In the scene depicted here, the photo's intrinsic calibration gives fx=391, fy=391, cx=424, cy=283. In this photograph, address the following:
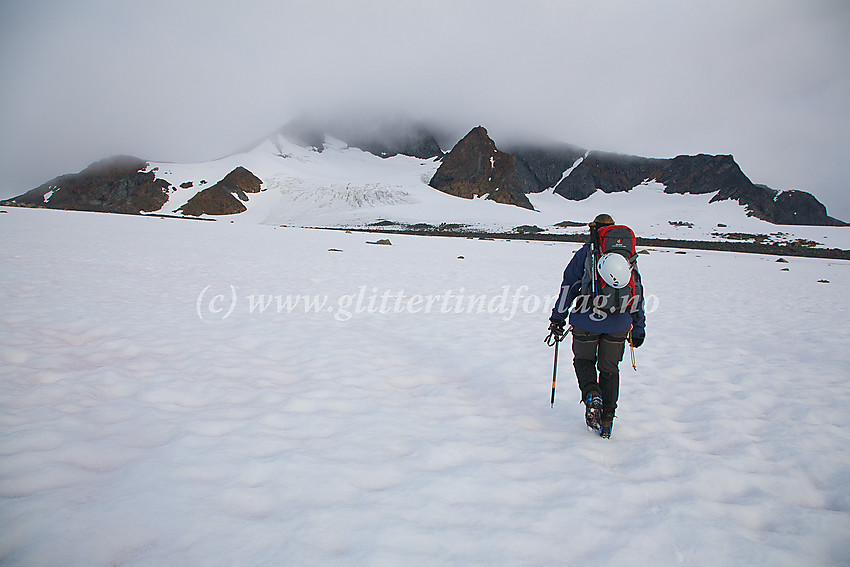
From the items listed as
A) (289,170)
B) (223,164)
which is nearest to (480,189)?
(289,170)

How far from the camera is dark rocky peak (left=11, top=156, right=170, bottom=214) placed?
3846 inches

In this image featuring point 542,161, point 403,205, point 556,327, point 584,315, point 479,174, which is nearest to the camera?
point 584,315

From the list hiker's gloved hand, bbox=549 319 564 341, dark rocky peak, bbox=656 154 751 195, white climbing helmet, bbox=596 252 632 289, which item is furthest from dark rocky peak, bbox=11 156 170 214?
dark rocky peak, bbox=656 154 751 195

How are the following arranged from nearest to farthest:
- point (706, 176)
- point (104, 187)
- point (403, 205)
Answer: point (403, 205), point (104, 187), point (706, 176)

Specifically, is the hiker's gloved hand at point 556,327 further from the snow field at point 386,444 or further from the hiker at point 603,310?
the snow field at point 386,444

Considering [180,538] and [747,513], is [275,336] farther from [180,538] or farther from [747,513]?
[747,513]

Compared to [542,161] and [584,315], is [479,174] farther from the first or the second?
[584,315]

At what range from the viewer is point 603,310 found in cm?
→ 404

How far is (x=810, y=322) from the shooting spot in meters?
9.69

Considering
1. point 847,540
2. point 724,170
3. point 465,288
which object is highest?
point 724,170

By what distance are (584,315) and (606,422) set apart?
45.8 inches

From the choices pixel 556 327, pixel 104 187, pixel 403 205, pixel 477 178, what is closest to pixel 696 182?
pixel 477 178

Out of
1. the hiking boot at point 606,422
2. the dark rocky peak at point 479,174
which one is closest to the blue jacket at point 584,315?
the hiking boot at point 606,422

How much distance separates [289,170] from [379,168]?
133 ft
